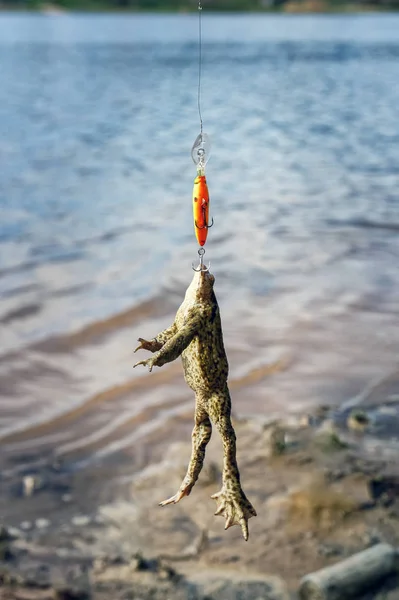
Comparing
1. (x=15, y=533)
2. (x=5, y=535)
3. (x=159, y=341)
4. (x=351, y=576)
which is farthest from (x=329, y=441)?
(x=159, y=341)

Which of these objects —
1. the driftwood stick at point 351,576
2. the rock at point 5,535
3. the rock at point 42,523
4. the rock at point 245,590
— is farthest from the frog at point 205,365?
the rock at point 42,523

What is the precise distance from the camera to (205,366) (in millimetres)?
3072

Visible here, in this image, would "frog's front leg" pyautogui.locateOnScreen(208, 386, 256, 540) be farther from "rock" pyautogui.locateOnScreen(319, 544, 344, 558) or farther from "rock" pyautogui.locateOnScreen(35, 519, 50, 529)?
"rock" pyautogui.locateOnScreen(35, 519, 50, 529)

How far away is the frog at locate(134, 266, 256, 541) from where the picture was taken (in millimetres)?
2980

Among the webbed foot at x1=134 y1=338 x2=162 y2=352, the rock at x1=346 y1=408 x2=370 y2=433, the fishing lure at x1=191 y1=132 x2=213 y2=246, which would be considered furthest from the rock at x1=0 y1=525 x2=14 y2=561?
the fishing lure at x1=191 y1=132 x2=213 y2=246

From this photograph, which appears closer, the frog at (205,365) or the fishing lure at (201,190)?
the fishing lure at (201,190)

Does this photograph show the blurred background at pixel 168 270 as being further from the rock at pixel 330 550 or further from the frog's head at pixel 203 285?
the frog's head at pixel 203 285

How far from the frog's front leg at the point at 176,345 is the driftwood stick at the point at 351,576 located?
29.0 feet

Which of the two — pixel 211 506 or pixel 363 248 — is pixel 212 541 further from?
pixel 363 248

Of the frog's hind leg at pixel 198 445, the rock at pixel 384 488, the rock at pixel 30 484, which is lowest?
the rock at pixel 30 484

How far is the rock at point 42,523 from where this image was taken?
1283 cm

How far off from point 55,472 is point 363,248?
570 inches

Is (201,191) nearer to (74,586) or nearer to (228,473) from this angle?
(228,473)

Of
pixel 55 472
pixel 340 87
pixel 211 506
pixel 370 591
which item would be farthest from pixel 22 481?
pixel 340 87
